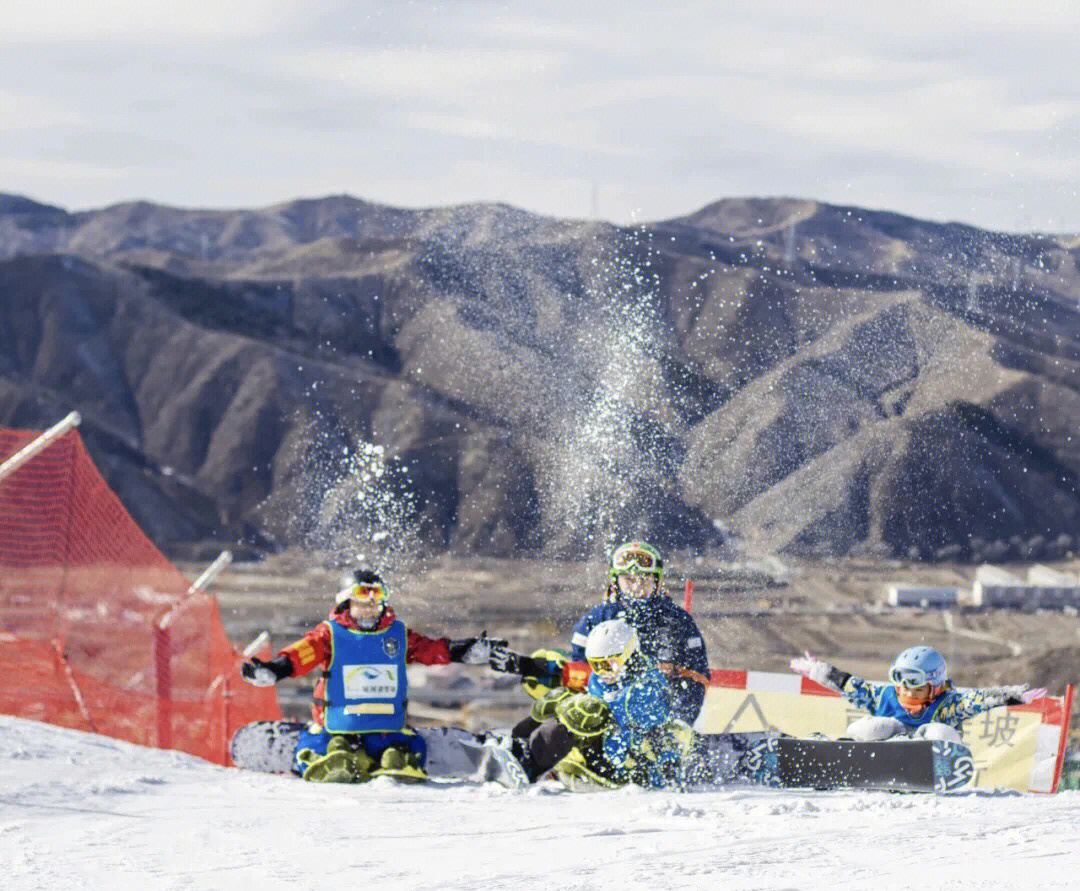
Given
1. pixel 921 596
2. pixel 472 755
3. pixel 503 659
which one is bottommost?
pixel 921 596

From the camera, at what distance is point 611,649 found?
6.91 m

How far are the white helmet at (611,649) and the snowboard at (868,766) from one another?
68 cm

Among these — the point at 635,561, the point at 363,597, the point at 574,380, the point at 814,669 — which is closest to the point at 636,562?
the point at 635,561

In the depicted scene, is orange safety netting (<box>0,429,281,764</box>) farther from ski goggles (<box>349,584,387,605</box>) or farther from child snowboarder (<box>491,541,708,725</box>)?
child snowboarder (<box>491,541,708,725</box>)

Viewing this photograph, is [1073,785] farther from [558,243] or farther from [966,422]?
[558,243]

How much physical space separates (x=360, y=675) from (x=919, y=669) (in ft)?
8.70

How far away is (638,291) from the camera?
362 ft

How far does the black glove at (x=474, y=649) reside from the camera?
299 inches

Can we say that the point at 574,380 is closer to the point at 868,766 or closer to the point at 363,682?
the point at 363,682

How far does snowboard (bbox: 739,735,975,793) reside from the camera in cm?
676

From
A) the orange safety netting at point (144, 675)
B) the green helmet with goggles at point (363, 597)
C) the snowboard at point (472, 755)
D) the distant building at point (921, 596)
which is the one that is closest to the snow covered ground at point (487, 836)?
the snowboard at point (472, 755)

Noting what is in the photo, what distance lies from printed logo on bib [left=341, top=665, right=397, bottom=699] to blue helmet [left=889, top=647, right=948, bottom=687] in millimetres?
2416

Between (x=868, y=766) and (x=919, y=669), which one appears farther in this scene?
(x=919, y=669)

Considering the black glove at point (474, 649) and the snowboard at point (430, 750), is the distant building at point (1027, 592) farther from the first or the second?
the snowboard at point (430, 750)
